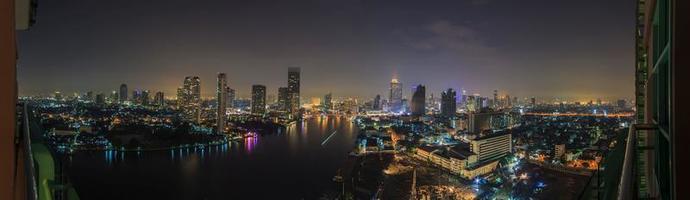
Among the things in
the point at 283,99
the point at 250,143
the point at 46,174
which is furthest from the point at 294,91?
the point at 46,174

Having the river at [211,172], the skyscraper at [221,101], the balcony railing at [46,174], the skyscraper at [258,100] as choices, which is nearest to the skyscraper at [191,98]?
the skyscraper at [221,101]

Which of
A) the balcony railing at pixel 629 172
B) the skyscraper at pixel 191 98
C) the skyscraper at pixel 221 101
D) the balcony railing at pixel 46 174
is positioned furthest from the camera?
the skyscraper at pixel 191 98

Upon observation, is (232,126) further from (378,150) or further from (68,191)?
(68,191)

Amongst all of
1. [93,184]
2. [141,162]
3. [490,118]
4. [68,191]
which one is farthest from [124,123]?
→ [68,191]

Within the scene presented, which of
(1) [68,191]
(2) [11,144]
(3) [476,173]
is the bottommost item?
(3) [476,173]

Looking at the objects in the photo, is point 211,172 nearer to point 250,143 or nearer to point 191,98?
point 250,143

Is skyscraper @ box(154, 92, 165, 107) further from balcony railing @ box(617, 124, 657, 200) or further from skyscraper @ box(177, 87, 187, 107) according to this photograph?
balcony railing @ box(617, 124, 657, 200)

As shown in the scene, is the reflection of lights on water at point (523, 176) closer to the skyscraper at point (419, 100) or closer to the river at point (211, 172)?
the river at point (211, 172)
